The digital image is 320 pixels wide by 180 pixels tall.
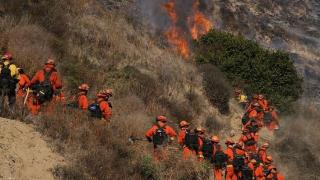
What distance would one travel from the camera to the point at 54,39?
22297 mm

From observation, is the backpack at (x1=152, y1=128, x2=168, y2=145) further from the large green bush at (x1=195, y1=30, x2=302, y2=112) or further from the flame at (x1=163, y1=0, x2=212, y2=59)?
the flame at (x1=163, y1=0, x2=212, y2=59)

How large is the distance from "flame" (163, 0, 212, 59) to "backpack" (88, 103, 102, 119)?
1294 centimetres

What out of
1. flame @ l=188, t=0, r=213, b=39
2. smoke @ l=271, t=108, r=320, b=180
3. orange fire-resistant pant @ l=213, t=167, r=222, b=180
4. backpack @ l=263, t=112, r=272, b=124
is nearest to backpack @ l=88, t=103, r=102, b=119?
orange fire-resistant pant @ l=213, t=167, r=222, b=180

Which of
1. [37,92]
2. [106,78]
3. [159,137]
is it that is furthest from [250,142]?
[37,92]

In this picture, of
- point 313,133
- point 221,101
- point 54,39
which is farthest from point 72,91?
point 313,133

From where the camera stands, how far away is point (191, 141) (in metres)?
15.7

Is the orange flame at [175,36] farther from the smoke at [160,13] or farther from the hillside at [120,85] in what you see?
the hillside at [120,85]

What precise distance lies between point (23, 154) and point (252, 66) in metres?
18.3

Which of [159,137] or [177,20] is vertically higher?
[159,137]

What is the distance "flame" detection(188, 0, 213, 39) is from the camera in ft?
104

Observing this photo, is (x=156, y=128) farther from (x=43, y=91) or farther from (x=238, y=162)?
(x=43, y=91)

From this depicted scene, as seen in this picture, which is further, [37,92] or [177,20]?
[177,20]

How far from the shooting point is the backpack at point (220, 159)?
15352mm

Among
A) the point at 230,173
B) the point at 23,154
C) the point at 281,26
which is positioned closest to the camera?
the point at 23,154
